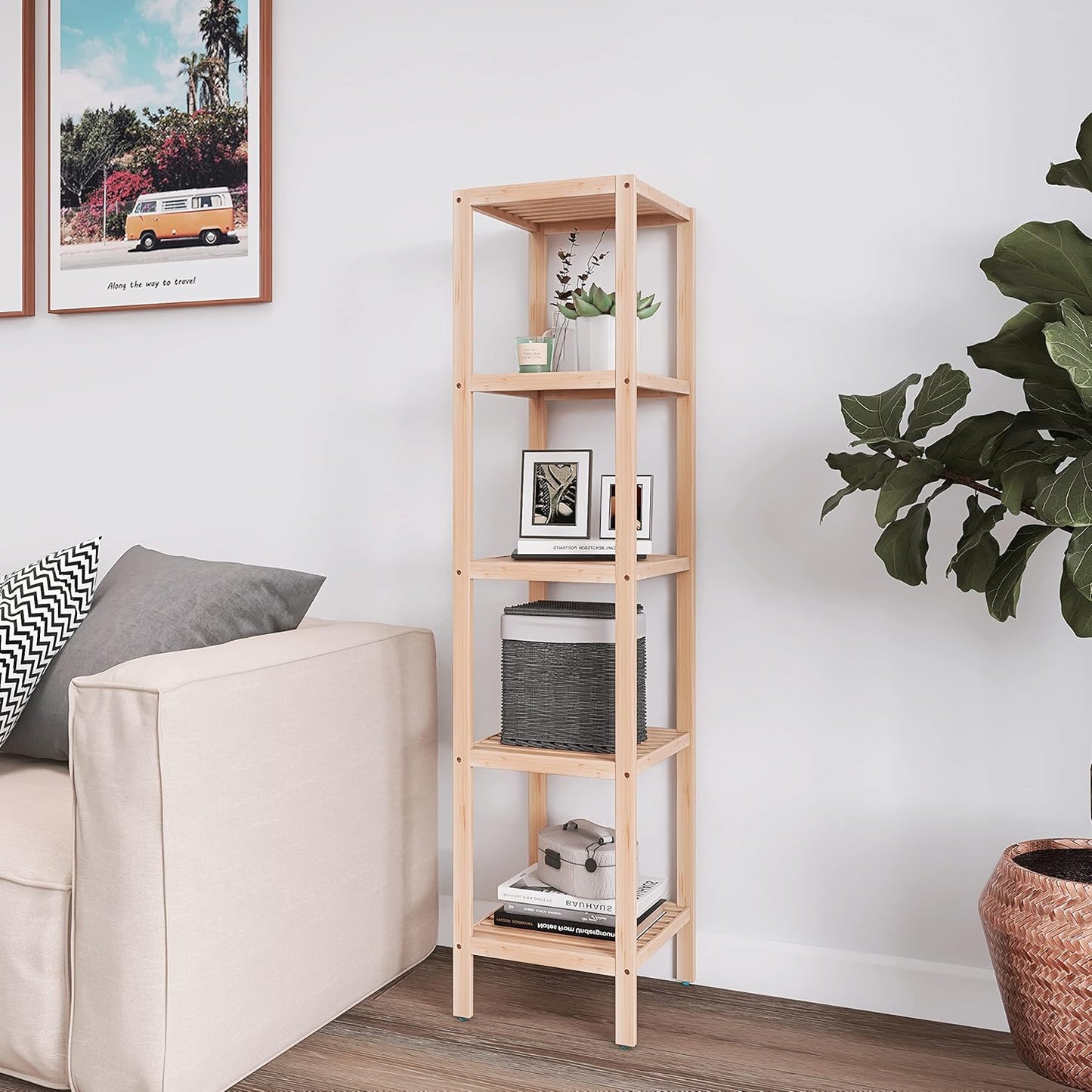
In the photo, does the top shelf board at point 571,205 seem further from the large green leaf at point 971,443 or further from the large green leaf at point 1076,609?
the large green leaf at point 1076,609

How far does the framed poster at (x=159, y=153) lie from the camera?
2637mm

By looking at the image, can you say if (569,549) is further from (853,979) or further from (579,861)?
(853,979)

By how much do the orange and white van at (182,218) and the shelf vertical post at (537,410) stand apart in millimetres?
749

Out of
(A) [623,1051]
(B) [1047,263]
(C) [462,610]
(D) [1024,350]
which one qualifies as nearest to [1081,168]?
(B) [1047,263]

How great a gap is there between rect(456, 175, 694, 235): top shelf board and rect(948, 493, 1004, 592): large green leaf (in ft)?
2.51

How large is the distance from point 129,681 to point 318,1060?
0.73m

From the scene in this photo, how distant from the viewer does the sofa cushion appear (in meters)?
1.72

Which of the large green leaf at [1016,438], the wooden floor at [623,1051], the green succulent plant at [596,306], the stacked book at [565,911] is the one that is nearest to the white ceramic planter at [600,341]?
the green succulent plant at [596,306]

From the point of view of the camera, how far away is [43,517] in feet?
9.50

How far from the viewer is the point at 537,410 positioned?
7.78 feet

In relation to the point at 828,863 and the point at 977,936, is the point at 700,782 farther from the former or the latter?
the point at 977,936

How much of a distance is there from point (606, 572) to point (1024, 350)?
2.38 ft

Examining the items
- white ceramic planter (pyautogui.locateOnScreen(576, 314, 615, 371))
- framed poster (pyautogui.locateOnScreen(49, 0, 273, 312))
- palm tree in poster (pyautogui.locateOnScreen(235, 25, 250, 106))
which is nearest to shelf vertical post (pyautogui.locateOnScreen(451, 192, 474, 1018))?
white ceramic planter (pyautogui.locateOnScreen(576, 314, 615, 371))

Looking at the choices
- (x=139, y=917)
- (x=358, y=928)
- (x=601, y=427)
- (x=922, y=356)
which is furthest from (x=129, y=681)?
(x=922, y=356)
